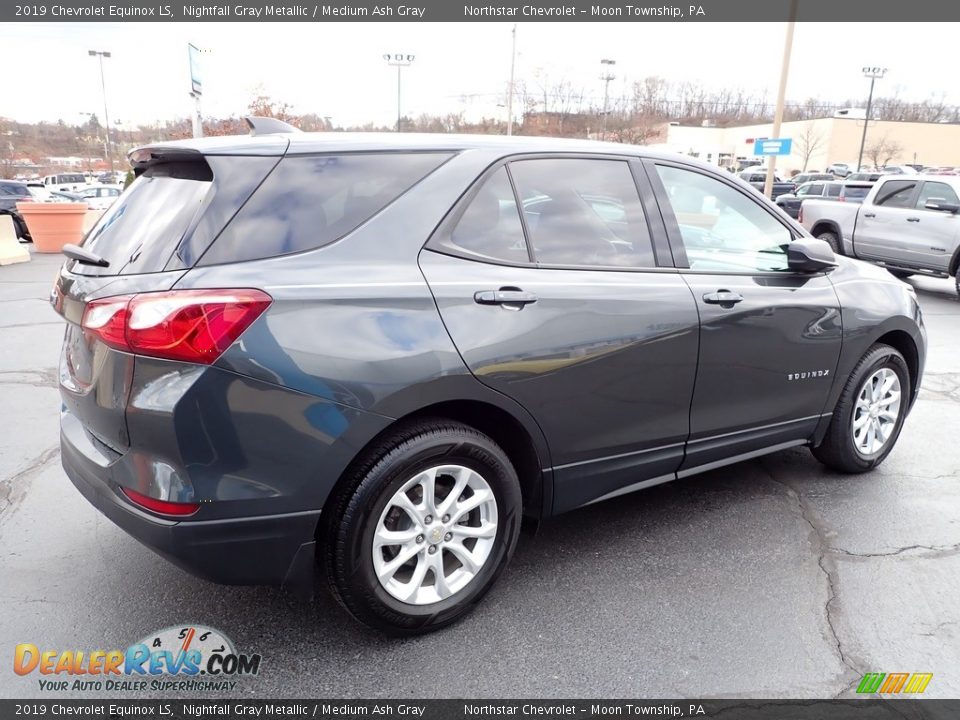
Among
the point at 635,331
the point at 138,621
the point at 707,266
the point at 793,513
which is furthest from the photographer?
Answer: the point at 793,513

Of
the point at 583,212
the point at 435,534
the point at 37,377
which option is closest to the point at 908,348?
the point at 583,212

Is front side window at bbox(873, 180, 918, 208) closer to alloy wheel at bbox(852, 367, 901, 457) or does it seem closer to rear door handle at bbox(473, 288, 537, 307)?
alloy wheel at bbox(852, 367, 901, 457)

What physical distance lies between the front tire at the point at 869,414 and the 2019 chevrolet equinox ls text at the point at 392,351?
0.83m

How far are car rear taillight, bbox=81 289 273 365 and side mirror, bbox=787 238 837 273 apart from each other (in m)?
2.63

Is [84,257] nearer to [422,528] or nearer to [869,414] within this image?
[422,528]

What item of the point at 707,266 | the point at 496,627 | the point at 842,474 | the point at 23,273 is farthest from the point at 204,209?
the point at 23,273

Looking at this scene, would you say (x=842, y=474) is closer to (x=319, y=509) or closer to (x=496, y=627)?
(x=496, y=627)

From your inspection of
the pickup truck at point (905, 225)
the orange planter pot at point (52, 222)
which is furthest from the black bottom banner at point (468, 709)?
the orange planter pot at point (52, 222)

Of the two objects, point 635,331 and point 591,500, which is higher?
point 635,331

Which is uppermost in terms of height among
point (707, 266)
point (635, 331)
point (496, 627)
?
point (707, 266)

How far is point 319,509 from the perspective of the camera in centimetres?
232

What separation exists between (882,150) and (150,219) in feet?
308

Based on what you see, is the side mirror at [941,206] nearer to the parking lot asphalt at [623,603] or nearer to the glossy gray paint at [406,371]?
the parking lot asphalt at [623,603]

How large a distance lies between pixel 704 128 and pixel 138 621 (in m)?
106
